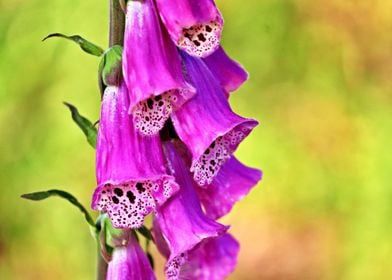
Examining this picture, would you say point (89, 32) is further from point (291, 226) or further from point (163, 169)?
point (163, 169)

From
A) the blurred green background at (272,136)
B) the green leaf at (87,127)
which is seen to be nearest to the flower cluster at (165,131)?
the green leaf at (87,127)

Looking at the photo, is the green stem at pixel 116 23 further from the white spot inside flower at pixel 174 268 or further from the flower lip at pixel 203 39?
the white spot inside flower at pixel 174 268

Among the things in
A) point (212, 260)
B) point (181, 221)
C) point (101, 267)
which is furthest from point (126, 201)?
point (212, 260)

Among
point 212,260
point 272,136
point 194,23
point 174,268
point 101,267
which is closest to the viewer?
point 194,23

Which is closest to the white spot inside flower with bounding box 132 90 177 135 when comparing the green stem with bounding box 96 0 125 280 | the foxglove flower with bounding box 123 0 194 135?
the foxglove flower with bounding box 123 0 194 135

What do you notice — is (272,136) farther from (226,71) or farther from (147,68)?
(147,68)

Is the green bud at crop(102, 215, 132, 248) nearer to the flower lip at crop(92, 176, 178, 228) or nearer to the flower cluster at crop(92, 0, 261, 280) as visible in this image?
the flower cluster at crop(92, 0, 261, 280)

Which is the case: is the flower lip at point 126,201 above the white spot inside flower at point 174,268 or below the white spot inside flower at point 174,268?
above
